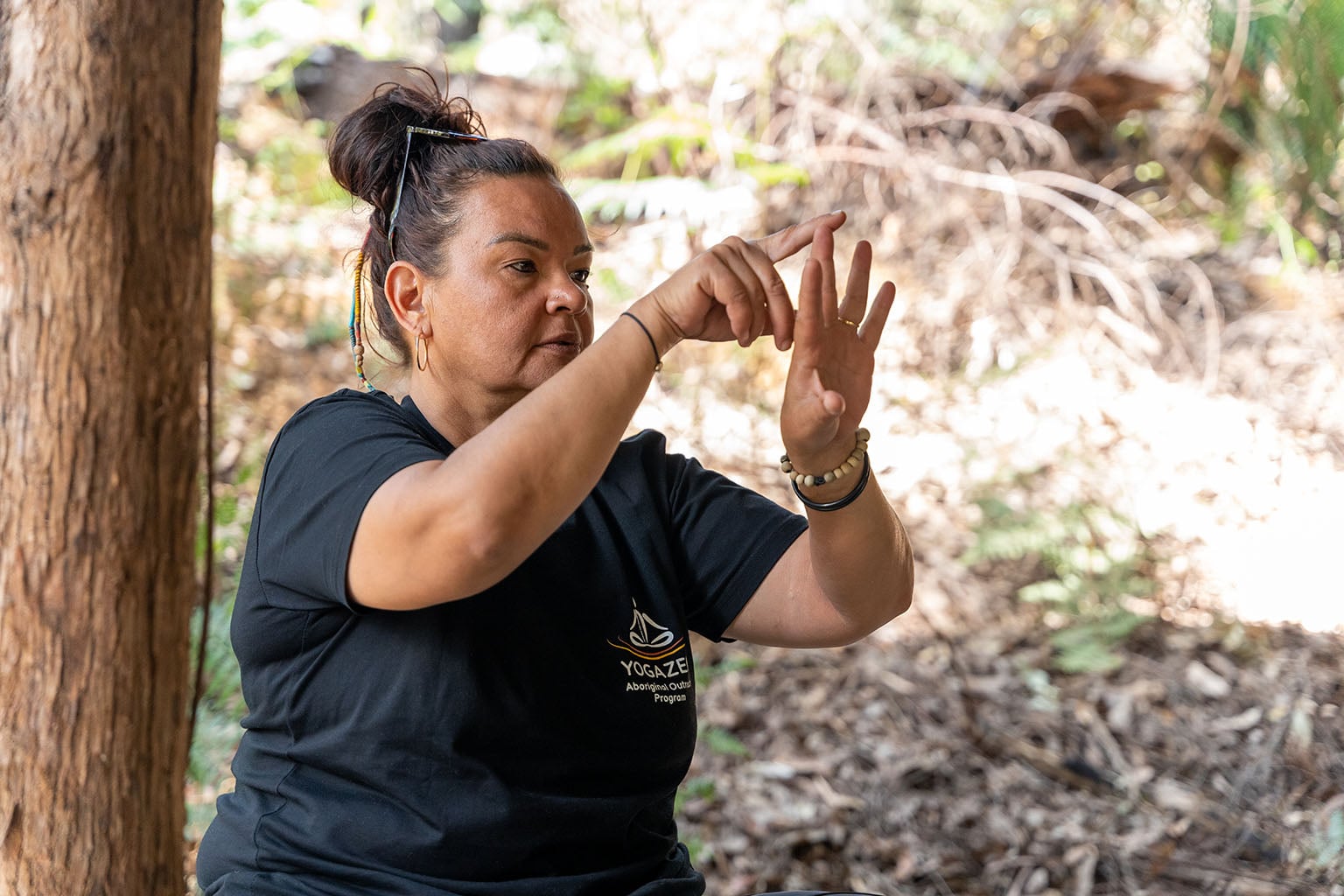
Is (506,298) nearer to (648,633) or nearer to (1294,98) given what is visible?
(648,633)

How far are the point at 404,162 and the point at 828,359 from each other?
2.57 feet

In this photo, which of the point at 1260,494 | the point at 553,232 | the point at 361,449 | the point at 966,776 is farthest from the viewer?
the point at 1260,494

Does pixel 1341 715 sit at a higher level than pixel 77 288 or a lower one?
lower

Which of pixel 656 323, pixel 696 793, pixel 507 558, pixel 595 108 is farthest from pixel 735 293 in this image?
pixel 595 108

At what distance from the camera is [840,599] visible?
6.05 feet

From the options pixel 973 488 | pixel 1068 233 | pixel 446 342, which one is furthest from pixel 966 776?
pixel 1068 233

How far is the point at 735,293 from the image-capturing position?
1488mm

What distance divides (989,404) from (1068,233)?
1110 mm

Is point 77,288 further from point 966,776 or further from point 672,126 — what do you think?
point 672,126

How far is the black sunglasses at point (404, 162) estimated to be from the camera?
1.89 m

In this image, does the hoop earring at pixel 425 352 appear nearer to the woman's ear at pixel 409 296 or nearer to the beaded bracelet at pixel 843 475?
the woman's ear at pixel 409 296

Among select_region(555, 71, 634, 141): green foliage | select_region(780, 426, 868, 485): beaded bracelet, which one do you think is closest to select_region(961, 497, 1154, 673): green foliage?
select_region(780, 426, 868, 485): beaded bracelet

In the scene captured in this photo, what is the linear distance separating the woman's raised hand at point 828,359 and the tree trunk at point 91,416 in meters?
1.17

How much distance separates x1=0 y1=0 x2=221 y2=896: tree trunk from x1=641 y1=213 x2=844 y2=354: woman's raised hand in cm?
107
